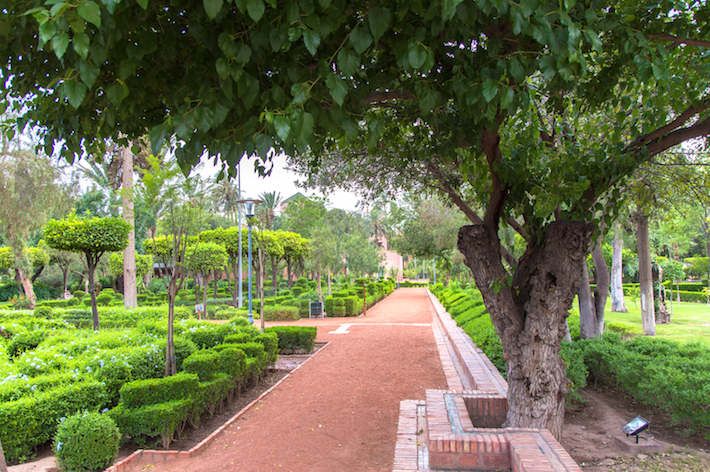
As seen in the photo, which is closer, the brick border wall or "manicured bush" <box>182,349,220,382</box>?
the brick border wall

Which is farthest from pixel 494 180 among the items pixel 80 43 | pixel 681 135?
pixel 80 43

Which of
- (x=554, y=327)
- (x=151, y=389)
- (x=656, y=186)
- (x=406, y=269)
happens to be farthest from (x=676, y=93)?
(x=406, y=269)

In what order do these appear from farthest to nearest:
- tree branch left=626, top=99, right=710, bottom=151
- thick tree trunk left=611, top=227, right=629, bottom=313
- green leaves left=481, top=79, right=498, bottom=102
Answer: thick tree trunk left=611, top=227, right=629, bottom=313
tree branch left=626, top=99, right=710, bottom=151
green leaves left=481, top=79, right=498, bottom=102

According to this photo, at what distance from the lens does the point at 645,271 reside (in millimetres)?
11406

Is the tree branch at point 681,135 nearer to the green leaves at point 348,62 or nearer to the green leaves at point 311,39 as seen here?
the green leaves at point 348,62

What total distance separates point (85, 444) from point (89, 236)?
836 cm

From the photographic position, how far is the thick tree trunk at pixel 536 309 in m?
3.81

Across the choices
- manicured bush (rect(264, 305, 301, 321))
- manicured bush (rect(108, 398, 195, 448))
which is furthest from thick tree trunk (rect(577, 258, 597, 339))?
manicured bush (rect(264, 305, 301, 321))

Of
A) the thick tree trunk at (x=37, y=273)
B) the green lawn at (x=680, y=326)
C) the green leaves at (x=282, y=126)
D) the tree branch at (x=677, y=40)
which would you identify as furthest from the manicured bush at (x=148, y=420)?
the thick tree trunk at (x=37, y=273)

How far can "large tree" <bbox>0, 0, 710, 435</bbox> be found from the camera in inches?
76.5

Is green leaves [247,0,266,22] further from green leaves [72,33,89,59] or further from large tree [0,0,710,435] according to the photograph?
green leaves [72,33,89,59]

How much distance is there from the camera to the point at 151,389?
538cm

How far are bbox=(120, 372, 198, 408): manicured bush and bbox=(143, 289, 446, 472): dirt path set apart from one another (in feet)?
2.23

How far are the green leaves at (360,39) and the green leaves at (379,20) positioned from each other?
0.17ft
